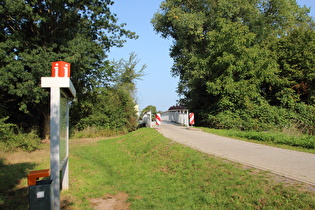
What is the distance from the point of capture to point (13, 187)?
7.43 metres

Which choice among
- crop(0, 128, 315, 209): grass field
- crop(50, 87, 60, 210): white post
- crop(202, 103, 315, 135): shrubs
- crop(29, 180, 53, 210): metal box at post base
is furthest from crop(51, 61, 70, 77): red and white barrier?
crop(202, 103, 315, 135): shrubs

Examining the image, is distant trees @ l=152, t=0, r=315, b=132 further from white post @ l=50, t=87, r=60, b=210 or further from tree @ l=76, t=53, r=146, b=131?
white post @ l=50, t=87, r=60, b=210

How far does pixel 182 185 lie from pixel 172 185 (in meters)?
0.33

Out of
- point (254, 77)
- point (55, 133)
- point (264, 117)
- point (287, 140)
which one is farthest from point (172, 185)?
point (254, 77)

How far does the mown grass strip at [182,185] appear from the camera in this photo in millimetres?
4914

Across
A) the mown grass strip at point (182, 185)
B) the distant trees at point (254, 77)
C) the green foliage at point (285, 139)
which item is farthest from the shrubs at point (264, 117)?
the mown grass strip at point (182, 185)

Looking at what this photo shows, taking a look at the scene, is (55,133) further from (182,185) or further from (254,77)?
(254,77)

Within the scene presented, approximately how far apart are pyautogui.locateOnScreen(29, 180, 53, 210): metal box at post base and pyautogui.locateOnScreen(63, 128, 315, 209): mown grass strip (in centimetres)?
196

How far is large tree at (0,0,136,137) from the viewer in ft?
49.9

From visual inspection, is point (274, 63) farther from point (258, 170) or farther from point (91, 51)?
point (258, 170)

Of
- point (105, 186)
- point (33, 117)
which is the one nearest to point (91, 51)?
point (33, 117)

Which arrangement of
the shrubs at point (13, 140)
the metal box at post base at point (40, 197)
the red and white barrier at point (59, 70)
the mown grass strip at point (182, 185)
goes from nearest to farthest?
the metal box at post base at point (40, 197) → the mown grass strip at point (182, 185) → the red and white barrier at point (59, 70) → the shrubs at point (13, 140)

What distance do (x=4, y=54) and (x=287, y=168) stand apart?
14.9m

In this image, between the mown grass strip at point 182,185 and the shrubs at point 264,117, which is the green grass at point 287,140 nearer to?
the mown grass strip at point 182,185
